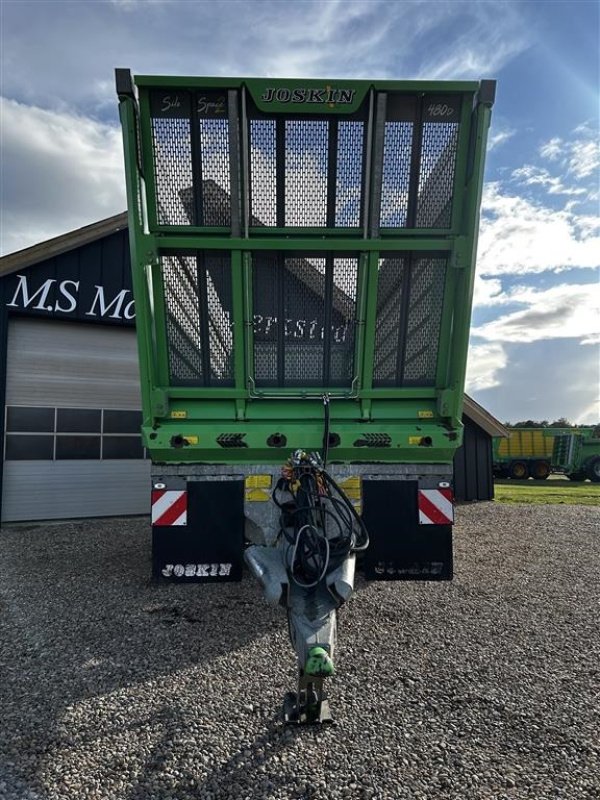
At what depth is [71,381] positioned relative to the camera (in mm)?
9742

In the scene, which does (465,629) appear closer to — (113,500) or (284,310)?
(284,310)

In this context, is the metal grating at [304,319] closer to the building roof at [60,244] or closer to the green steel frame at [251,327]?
the green steel frame at [251,327]

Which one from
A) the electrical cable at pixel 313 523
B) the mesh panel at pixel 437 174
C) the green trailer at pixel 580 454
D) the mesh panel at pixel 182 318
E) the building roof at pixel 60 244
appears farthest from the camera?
the green trailer at pixel 580 454

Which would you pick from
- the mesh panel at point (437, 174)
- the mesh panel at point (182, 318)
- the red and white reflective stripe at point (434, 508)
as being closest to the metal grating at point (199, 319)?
the mesh panel at point (182, 318)

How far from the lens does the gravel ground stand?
2.52m

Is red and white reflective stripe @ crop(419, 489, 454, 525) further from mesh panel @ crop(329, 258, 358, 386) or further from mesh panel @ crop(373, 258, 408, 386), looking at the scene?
mesh panel @ crop(329, 258, 358, 386)

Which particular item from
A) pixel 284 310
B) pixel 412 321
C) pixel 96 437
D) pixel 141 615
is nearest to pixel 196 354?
pixel 284 310

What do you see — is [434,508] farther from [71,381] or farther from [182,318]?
[71,381]

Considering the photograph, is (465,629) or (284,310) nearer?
(284,310)

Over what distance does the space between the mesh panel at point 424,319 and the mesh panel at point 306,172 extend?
822mm

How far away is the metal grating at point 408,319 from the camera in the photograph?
409 centimetres

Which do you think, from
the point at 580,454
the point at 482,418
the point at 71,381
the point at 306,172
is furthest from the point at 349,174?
the point at 580,454

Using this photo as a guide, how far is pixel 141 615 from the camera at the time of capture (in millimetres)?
4691

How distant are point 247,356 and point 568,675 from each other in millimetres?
3081
